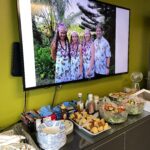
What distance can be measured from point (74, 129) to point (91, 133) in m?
0.15

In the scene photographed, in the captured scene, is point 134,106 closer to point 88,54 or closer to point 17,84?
point 88,54

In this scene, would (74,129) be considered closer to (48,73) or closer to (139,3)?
(48,73)

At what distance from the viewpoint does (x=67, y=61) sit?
1.42 m

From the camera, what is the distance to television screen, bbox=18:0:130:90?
1201 mm

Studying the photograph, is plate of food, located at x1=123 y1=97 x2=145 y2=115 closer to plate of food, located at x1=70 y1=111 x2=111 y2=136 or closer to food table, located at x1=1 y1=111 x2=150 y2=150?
food table, located at x1=1 y1=111 x2=150 y2=150

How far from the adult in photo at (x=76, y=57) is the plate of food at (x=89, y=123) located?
12.6 inches

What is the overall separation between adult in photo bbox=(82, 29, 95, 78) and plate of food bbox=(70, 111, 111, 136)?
0.38 metres

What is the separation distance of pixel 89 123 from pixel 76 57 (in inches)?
20.9

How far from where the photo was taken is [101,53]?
163 centimetres

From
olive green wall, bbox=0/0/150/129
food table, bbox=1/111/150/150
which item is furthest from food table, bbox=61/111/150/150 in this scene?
olive green wall, bbox=0/0/150/129

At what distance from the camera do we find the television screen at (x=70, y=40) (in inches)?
47.3

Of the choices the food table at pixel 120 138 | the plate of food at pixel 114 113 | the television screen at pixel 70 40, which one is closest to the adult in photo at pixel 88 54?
the television screen at pixel 70 40

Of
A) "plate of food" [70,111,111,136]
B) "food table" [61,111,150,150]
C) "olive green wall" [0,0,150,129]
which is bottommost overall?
"food table" [61,111,150,150]

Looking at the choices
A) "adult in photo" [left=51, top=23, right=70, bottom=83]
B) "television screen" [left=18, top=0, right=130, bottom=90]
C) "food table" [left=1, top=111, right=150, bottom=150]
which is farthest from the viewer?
"adult in photo" [left=51, top=23, right=70, bottom=83]
